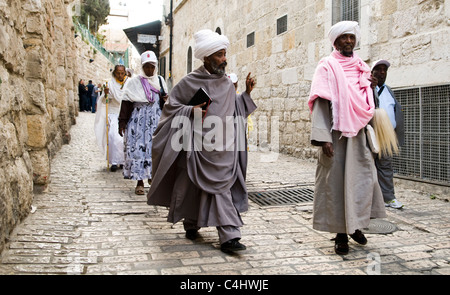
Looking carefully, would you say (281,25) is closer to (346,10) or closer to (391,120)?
(346,10)

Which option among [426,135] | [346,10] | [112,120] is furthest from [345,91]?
[112,120]

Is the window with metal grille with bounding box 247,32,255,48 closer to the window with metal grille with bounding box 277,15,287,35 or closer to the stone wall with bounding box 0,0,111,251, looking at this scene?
the window with metal grille with bounding box 277,15,287,35

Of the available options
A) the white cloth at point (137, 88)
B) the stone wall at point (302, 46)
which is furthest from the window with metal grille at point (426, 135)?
the white cloth at point (137, 88)

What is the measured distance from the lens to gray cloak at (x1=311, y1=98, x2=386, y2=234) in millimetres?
3307

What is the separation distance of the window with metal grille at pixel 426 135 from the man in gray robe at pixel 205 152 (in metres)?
3.06

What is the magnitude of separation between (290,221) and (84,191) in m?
2.68

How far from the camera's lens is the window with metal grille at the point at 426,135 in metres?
5.43

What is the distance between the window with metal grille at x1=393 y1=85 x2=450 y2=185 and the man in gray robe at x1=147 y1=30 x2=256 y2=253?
10.1 feet

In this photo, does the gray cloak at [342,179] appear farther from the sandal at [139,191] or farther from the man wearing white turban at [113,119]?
the man wearing white turban at [113,119]

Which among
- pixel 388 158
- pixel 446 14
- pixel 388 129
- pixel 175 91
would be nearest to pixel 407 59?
pixel 446 14

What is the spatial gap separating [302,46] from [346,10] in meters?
1.66

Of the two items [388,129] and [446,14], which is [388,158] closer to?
[388,129]

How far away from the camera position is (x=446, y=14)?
5289 millimetres

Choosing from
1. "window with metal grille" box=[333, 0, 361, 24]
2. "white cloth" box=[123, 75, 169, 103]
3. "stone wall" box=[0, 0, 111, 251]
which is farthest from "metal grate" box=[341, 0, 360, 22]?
"stone wall" box=[0, 0, 111, 251]
